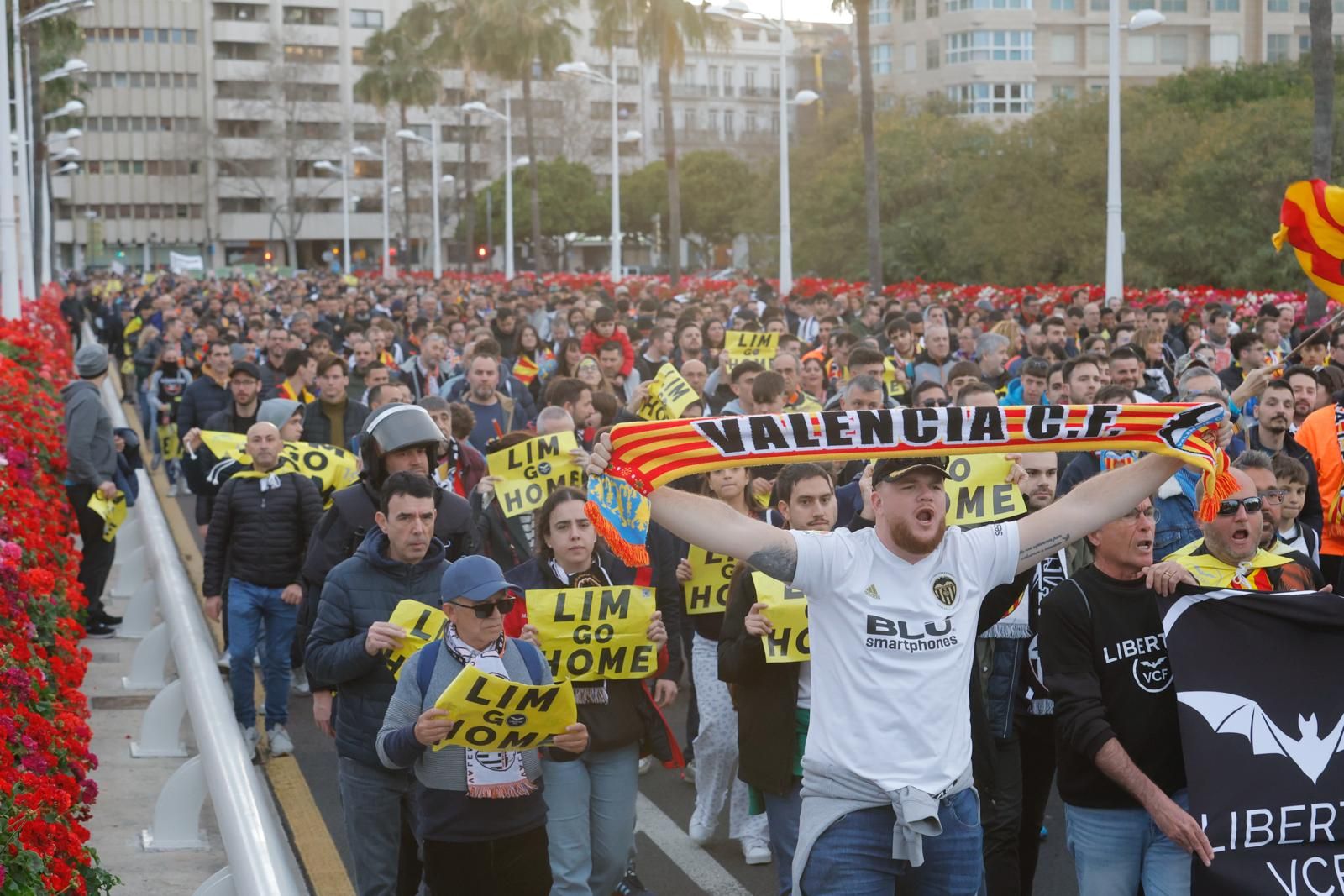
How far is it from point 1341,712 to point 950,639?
1288 millimetres

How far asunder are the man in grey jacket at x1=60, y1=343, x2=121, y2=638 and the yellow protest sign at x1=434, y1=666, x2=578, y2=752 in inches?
288

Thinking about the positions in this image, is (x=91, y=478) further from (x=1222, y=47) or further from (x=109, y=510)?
(x=1222, y=47)

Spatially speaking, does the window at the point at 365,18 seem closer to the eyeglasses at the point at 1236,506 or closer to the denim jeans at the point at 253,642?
the denim jeans at the point at 253,642

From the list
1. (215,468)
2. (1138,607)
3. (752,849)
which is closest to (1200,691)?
(1138,607)

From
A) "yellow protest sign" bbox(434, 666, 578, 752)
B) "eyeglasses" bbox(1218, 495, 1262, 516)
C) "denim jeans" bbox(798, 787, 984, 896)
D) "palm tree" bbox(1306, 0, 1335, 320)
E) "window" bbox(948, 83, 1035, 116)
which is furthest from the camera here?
"window" bbox(948, 83, 1035, 116)

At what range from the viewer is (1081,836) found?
5.43 m

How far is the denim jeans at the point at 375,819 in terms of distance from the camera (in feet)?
20.8

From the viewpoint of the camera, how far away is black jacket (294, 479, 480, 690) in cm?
746

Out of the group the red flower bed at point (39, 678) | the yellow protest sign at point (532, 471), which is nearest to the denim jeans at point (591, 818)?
the red flower bed at point (39, 678)

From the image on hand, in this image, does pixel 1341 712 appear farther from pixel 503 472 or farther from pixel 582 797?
pixel 503 472

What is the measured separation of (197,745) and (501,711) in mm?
2393

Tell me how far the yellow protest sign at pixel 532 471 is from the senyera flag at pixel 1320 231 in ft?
12.8

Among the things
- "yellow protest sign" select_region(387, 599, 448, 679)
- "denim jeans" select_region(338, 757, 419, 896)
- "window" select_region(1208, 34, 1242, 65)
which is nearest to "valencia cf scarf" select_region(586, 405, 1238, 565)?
"yellow protest sign" select_region(387, 599, 448, 679)

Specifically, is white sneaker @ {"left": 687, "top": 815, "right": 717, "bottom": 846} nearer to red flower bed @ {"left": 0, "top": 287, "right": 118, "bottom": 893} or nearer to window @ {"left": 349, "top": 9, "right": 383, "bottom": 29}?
red flower bed @ {"left": 0, "top": 287, "right": 118, "bottom": 893}
